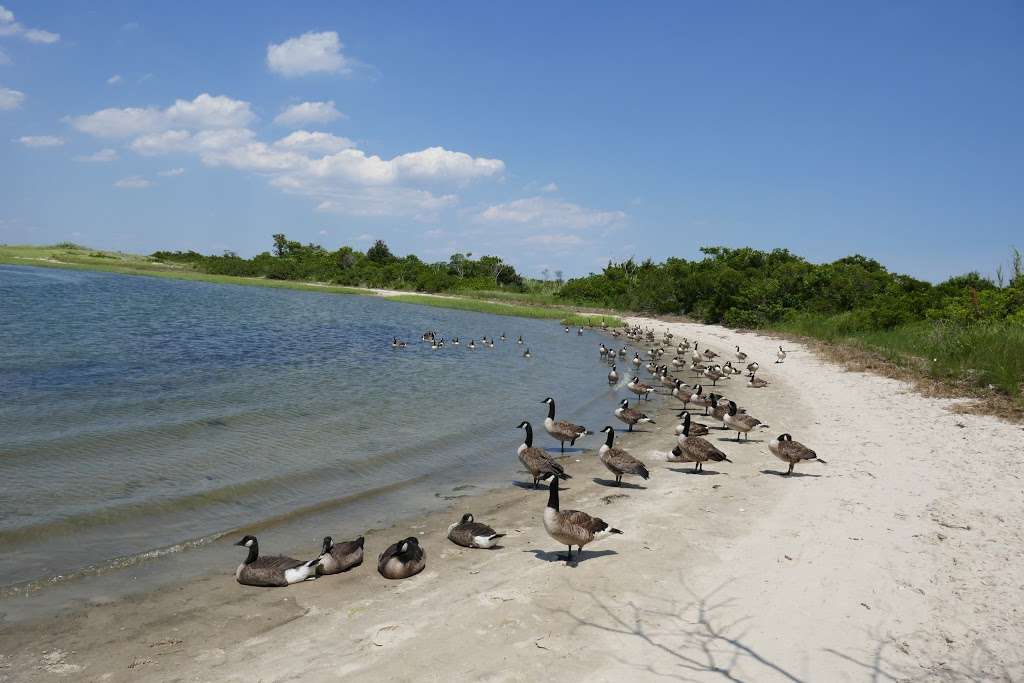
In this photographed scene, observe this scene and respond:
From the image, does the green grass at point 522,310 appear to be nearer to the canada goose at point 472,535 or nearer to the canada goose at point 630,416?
the canada goose at point 630,416

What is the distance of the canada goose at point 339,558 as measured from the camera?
927cm

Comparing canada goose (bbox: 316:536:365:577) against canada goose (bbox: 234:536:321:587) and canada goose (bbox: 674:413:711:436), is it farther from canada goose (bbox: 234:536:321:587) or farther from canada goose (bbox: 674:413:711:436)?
canada goose (bbox: 674:413:711:436)

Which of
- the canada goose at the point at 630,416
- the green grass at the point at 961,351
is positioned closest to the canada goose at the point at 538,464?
the canada goose at the point at 630,416

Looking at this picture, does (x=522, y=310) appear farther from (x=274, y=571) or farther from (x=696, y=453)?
(x=274, y=571)

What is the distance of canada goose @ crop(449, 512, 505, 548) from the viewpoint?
33.0ft

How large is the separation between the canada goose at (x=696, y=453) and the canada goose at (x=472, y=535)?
5.73 metres

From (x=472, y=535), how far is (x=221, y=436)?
34.1 ft

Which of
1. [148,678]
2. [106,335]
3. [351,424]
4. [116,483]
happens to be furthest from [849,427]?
[106,335]

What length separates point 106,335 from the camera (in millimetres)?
34594

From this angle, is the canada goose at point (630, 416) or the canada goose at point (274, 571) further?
the canada goose at point (630, 416)

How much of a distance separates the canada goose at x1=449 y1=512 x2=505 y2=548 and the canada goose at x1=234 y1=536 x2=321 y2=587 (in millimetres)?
2309

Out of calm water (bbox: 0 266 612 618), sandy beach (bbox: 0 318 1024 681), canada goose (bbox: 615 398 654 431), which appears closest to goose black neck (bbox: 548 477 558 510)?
sandy beach (bbox: 0 318 1024 681)

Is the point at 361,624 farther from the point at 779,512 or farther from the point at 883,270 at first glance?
the point at 883,270

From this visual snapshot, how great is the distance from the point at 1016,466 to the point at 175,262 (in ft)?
538
